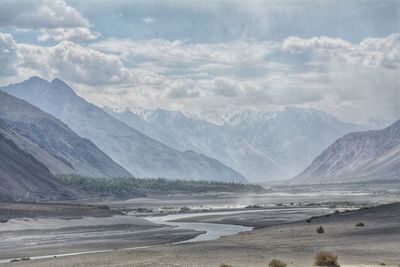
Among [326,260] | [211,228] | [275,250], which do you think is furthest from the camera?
[211,228]

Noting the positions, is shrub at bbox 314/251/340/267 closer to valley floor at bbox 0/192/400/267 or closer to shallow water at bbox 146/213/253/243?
valley floor at bbox 0/192/400/267

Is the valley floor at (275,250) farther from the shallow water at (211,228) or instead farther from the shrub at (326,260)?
the shallow water at (211,228)

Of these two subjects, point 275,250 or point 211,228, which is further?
point 211,228

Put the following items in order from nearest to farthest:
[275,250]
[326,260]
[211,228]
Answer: [326,260]
[275,250]
[211,228]

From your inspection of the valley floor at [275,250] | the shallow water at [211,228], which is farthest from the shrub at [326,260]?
the shallow water at [211,228]

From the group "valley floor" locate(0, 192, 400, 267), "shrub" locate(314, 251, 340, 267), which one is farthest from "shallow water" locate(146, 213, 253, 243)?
"shrub" locate(314, 251, 340, 267)

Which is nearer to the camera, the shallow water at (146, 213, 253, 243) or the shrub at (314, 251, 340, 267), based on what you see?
the shrub at (314, 251, 340, 267)

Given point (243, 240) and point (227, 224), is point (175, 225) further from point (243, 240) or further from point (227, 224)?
point (243, 240)

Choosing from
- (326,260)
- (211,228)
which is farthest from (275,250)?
(211,228)

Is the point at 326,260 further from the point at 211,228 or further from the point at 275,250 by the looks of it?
the point at 211,228

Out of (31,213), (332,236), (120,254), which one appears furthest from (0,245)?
(31,213)

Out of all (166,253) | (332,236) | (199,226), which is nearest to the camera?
(166,253)
